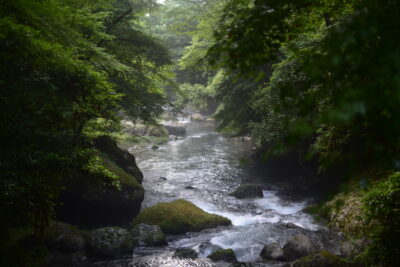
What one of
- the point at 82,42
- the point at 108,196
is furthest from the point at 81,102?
the point at 108,196

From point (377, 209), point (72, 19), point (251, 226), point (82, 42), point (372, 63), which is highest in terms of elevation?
point (72, 19)

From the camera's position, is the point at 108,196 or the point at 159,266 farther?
the point at 108,196

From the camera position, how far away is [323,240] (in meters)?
8.36

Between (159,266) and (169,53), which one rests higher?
(169,53)

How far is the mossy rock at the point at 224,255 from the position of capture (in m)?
7.87

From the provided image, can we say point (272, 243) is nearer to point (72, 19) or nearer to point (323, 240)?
point (323, 240)

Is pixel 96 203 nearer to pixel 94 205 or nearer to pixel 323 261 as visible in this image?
pixel 94 205

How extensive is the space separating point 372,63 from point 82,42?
6495mm

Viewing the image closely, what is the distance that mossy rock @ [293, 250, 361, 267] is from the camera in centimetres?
608

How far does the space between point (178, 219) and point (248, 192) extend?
4258 mm

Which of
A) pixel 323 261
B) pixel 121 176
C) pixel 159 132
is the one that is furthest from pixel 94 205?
pixel 159 132

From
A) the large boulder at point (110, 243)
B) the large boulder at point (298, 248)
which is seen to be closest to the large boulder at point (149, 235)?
the large boulder at point (110, 243)

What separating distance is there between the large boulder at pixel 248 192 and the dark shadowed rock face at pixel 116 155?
463cm

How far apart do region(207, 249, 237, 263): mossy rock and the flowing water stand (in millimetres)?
253
